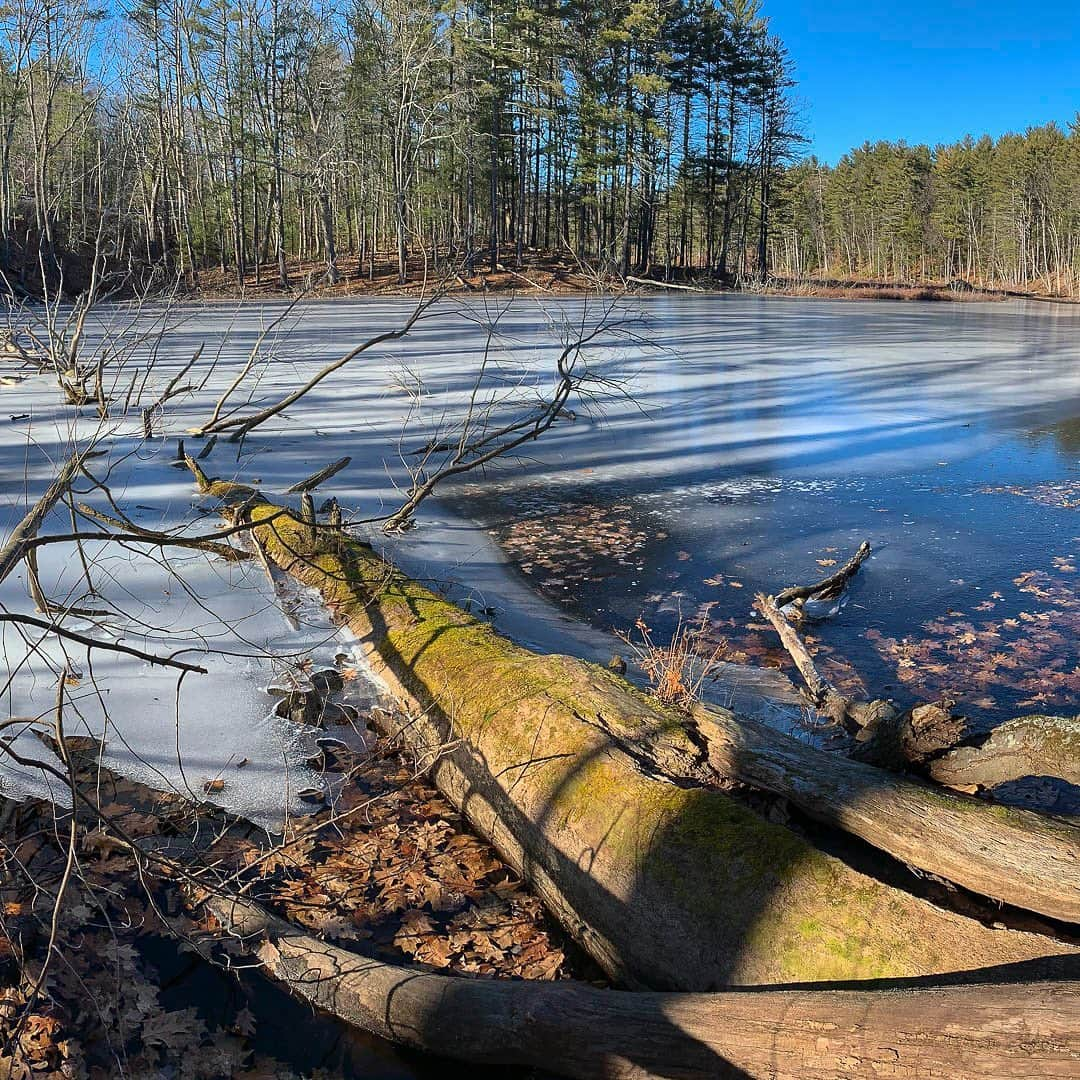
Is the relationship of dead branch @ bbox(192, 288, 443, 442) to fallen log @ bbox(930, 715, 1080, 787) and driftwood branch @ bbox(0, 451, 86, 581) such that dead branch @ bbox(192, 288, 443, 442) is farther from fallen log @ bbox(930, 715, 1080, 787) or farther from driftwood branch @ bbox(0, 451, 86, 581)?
fallen log @ bbox(930, 715, 1080, 787)

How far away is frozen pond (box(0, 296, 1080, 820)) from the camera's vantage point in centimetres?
553

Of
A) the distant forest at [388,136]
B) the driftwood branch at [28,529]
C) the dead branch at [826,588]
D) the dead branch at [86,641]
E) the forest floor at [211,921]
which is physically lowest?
the forest floor at [211,921]

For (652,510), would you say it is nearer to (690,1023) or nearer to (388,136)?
(690,1023)

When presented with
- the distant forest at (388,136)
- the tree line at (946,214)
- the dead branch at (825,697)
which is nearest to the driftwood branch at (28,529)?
the dead branch at (825,697)

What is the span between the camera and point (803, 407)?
15.3 m

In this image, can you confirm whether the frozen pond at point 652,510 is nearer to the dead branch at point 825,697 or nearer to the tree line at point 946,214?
the dead branch at point 825,697

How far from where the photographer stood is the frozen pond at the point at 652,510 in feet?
18.1

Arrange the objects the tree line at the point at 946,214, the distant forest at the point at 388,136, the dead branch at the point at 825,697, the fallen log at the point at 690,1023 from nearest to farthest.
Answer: the fallen log at the point at 690,1023, the dead branch at the point at 825,697, the distant forest at the point at 388,136, the tree line at the point at 946,214

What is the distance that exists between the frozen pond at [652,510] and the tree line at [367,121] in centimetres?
2179

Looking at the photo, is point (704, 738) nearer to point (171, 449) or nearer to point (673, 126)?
point (171, 449)

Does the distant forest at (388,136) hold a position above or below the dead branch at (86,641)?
above

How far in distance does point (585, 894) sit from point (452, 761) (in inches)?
46.7

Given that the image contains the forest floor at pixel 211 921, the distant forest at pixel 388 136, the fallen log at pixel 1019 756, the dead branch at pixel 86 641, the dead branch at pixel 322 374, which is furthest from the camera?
the distant forest at pixel 388 136

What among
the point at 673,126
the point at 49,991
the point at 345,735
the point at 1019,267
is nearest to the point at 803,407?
the point at 345,735
